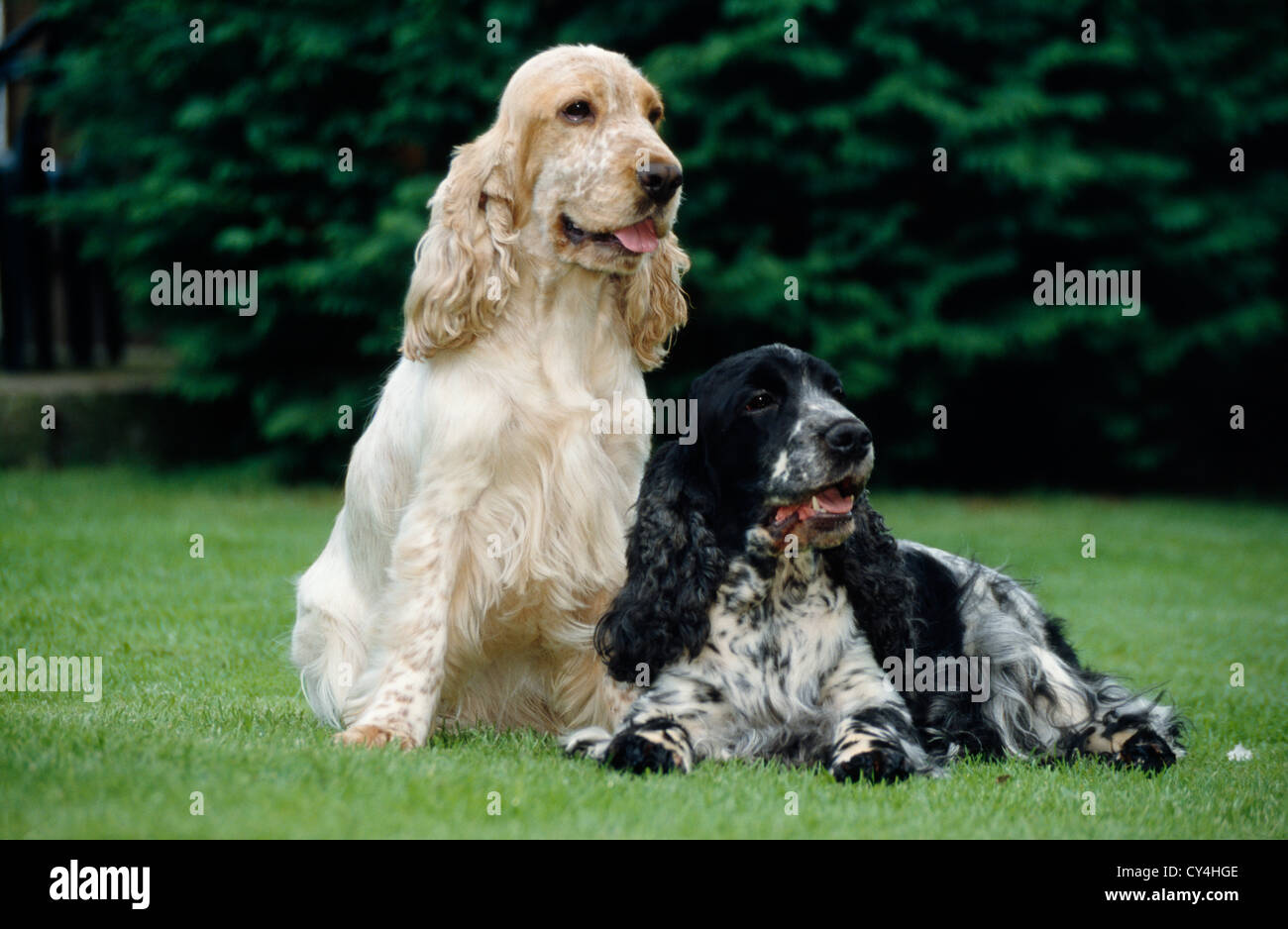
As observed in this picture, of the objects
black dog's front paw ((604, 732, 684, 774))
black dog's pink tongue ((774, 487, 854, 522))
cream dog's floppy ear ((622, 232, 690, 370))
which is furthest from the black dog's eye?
black dog's front paw ((604, 732, 684, 774))

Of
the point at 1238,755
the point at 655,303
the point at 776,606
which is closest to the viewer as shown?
the point at 776,606

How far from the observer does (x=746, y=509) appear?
4.30 m

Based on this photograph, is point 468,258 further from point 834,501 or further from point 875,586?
point 875,586

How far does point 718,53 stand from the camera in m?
10.3

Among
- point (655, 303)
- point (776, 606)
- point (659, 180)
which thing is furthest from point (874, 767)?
point (659, 180)

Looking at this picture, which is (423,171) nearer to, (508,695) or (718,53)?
(718,53)

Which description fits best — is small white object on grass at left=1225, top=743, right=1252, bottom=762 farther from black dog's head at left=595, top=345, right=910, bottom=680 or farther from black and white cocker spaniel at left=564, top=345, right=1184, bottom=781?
black dog's head at left=595, top=345, right=910, bottom=680

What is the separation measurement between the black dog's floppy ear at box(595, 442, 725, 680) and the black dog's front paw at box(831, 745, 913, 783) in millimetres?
565

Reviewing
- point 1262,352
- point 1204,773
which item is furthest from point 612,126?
point 1262,352

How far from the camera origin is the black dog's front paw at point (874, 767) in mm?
3924

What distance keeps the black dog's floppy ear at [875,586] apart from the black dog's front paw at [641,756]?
2.43ft

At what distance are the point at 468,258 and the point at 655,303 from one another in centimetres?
62

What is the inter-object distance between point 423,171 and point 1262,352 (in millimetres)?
7087

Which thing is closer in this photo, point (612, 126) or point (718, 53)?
point (612, 126)
